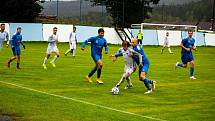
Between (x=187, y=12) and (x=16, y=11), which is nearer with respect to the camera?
(x=16, y=11)

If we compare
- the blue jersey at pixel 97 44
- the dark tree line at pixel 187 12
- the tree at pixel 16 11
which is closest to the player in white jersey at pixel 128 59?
the blue jersey at pixel 97 44

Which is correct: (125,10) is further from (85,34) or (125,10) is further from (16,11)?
(16,11)

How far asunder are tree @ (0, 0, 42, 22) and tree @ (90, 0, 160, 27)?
52.8 ft

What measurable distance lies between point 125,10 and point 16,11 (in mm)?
21178

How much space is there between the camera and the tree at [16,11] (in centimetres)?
6128

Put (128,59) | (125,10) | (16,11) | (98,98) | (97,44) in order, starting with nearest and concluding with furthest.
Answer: (98,98) → (128,59) → (97,44) → (16,11) → (125,10)

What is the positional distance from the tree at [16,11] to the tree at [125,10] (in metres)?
16.1

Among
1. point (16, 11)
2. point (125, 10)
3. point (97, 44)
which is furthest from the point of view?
point (125, 10)

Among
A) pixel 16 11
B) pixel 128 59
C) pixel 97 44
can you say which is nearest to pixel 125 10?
pixel 16 11

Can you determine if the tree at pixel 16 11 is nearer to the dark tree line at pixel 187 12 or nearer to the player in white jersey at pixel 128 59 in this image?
the dark tree line at pixel 187 12

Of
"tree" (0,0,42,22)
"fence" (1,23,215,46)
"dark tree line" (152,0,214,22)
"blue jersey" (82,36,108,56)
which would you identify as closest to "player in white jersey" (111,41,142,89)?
"blue jersey" (82,36,108,56)

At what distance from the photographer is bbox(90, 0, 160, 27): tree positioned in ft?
250

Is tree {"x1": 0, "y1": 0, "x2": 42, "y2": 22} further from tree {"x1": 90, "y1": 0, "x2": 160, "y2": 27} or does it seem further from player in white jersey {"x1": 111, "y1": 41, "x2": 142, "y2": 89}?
player in white jersey {"x1": 111, "y1": 41, "x2": 142, "y2": 89}

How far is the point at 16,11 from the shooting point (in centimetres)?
6175
